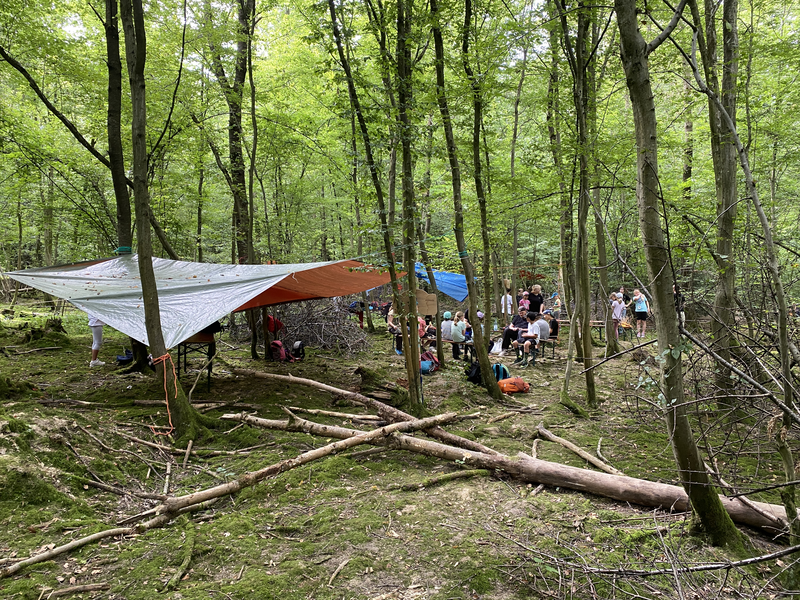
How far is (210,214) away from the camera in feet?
40.2

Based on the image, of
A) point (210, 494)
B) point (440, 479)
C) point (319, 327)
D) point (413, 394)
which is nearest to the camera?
point (210, 494)

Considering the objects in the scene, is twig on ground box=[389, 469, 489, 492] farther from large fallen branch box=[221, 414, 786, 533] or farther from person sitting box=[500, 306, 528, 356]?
person sitting box=[500, 306, 528, 356]

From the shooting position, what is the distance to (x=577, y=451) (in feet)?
13.6

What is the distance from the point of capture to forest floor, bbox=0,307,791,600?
2172 millimetres

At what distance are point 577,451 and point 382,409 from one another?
77.8 inches

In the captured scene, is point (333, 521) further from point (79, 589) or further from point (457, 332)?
point (457, 332)

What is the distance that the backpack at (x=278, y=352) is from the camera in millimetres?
7664

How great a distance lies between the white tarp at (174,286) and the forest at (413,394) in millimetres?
597

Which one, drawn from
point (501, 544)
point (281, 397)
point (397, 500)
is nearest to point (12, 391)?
point (281, 397)

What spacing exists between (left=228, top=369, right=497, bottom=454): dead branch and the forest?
0.09 feet

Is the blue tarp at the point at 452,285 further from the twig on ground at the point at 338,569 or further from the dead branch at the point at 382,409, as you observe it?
the twig on ground at the point at 338,569

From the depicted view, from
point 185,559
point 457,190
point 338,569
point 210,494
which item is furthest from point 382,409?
point 457,190

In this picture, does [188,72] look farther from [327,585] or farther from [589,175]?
[327,585]

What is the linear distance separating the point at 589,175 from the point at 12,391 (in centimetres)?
671
